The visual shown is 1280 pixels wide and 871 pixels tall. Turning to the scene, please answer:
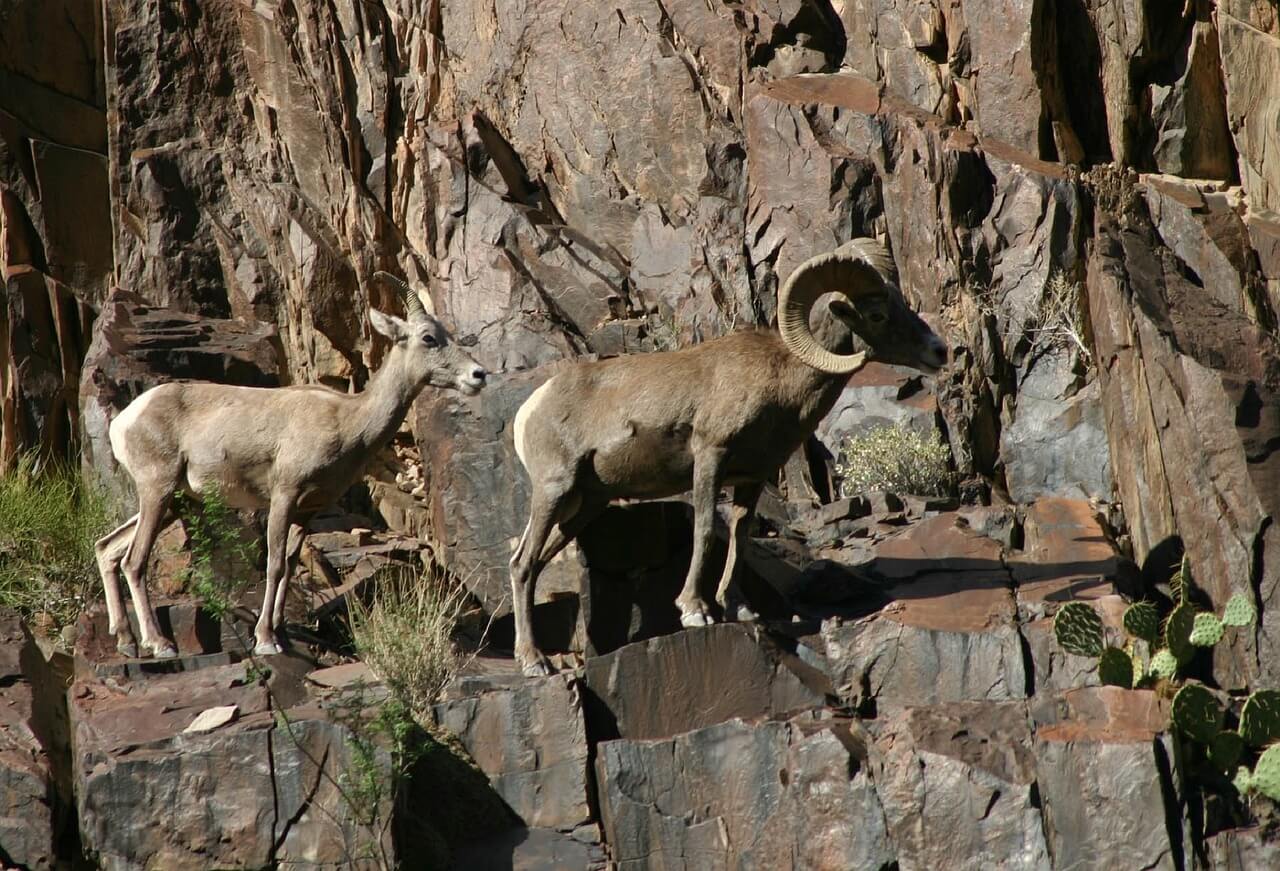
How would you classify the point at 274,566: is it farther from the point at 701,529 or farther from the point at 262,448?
the point at 701,529

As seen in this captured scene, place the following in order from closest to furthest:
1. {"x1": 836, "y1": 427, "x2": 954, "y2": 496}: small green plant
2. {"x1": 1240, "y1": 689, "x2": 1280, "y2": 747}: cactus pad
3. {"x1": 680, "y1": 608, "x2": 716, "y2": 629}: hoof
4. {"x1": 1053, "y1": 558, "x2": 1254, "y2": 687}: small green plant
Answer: {"x1": 1240, "y1": 689, "x2": 1280, "y2": 747}: cactus pad → {"x1": 1053, "y1": 558, "x2": 1254, "y2": 687}: small green plant → {"x1": 680, "y1": 608, "x2": 716, "y2": 629}: hoof → {"x1": 836, "y1": 427, "x2": 954, "y2": 496}: small green plant

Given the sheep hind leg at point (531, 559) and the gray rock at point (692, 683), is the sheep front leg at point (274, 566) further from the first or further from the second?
the gray rock at point (692, 683)

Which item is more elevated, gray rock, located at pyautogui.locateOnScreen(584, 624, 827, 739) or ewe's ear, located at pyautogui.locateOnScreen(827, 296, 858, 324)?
ewe's ear, located at pyautogui.locateOnScreen(827, 296, 858, 324)

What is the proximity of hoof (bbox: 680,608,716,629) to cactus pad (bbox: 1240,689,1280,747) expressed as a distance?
10.3 feet

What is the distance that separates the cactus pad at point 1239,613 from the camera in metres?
8.41

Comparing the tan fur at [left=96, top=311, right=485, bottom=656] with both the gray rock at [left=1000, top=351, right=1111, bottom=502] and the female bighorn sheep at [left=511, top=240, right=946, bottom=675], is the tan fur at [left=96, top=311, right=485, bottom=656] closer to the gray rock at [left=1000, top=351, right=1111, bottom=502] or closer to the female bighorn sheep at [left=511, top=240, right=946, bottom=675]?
the female bighorn sheep at [left=511, top=240, right=946, bottom=675]

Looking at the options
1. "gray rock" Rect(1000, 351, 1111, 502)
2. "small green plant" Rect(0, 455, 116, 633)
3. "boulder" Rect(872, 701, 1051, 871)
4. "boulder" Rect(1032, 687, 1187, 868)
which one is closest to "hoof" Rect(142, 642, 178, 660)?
"small green plant" Rect(0, 455, 116, 633)

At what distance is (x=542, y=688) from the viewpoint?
896 cm

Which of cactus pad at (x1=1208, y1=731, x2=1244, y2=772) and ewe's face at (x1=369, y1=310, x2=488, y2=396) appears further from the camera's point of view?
ewe's face at (x1=369, y1=310, x2=488, y2=396)

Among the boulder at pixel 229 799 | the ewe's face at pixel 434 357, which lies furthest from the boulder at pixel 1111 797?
the ewe's face at pixel 434 357

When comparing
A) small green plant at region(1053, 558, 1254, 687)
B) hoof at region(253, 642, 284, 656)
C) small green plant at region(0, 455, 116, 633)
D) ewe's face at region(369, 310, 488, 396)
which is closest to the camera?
small green plant at region(1053, 558, 1254, 687)

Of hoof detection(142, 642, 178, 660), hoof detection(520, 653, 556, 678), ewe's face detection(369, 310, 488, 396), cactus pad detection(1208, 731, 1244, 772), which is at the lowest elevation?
cactus pad detection(1208, 731, 1244, 772)

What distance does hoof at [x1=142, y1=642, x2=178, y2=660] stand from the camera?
9852 mm

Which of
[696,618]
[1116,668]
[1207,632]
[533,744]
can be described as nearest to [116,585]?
[533,744]
